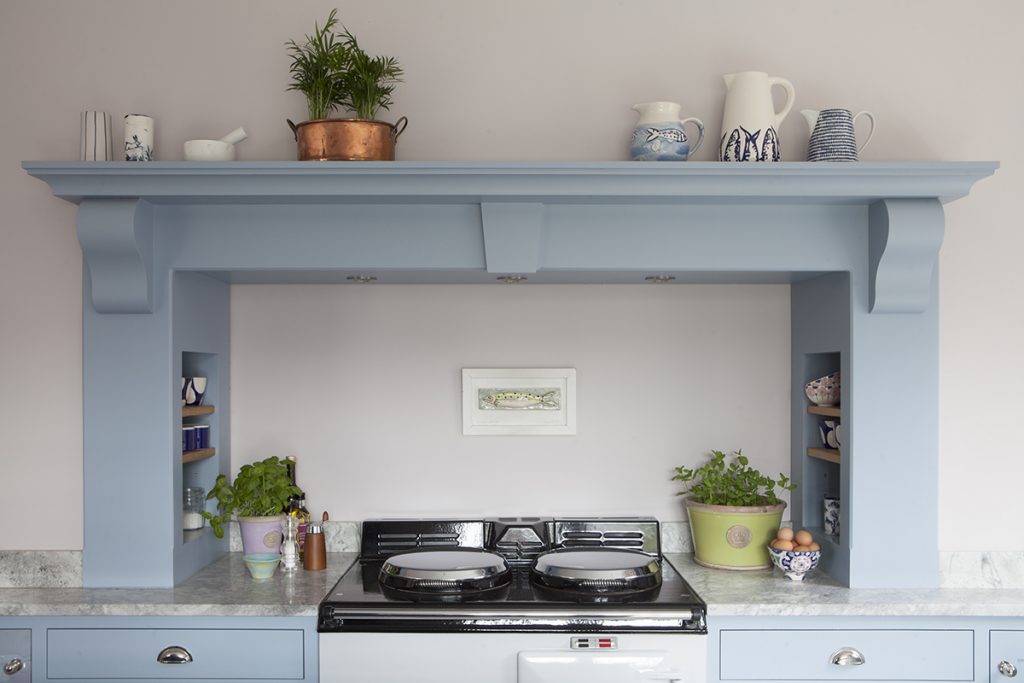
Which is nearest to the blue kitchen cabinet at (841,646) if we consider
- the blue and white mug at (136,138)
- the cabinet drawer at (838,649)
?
the cabinet drawer at (838,649)

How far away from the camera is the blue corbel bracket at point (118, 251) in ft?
6.92

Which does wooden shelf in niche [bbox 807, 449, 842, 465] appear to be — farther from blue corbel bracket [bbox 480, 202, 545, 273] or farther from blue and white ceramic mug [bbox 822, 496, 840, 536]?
blue corbel bracket [bbox 480, 202, 545, 273]

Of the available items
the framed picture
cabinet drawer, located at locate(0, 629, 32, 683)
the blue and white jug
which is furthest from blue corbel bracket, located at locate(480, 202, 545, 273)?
cabinet drawer, located at locate(0, 629, 32, 683)

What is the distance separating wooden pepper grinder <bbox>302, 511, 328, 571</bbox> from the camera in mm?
2441

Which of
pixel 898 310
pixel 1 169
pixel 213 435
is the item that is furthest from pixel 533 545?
pixel 1 169

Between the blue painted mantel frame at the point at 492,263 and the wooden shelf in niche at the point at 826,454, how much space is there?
0.08 metres

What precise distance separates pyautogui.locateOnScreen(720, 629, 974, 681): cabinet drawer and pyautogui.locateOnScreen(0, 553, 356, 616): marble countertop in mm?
1051

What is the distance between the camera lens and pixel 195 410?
2438mm

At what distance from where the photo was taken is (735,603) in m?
2.07

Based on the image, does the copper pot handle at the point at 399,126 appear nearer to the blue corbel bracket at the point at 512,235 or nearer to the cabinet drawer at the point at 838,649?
the blue corbel bracket at the point at 512,235

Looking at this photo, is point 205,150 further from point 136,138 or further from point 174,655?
point 174,655

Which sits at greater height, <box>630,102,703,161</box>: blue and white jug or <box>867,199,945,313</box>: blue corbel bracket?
<box>630,102,703,161</box>: blue and white jug

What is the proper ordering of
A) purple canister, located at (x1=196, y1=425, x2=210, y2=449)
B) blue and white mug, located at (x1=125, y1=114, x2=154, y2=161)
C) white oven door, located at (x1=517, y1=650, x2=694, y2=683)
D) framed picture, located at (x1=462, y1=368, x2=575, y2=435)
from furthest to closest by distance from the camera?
1. framed picture, located at (x1=462, y1=368, x2=575, y2=435)
2. purple canister, located at (x1=196, y1=425, x2=210, y2=449)
3. blue and white mug, located at (x1=125, y1=114, x2=154, y2=161)
4. white oven door, located at (x1=517, y1=650, x2=694, y2=683)

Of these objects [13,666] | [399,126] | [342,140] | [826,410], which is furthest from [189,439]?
[826,410]
